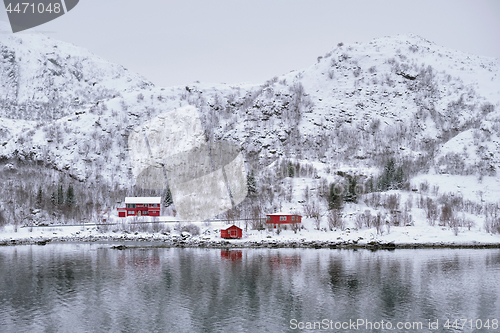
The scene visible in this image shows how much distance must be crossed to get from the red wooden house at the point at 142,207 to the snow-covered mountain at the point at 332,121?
2363 centimetres

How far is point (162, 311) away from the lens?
97.8 ft

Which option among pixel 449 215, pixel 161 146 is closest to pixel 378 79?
pixel 161 146

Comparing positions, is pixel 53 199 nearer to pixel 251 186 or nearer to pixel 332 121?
pixel 251 186

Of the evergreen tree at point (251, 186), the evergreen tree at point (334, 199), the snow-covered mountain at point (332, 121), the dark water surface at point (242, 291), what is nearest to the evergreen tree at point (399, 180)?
the snow-covered mountain at point (332, 121)

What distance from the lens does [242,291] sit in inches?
1375

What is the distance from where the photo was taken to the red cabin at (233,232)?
6543 cm

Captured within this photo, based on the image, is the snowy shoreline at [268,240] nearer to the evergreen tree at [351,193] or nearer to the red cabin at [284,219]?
the red cabin at [284,219]

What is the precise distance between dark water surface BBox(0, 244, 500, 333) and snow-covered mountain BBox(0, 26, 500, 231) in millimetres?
46936

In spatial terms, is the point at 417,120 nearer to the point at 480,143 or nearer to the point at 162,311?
the point at 480,143

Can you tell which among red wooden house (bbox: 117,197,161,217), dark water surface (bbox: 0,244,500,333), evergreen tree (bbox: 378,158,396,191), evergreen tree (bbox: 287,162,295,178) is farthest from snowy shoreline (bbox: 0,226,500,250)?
evergreen tree (bbox: 287,162,295,178)

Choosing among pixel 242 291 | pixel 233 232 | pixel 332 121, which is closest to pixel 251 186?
pixel 233 232

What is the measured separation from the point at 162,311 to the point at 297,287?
11896 mm

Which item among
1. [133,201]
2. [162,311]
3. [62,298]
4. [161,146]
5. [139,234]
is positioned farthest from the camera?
[161,146]

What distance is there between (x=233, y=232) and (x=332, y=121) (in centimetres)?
7637
